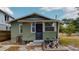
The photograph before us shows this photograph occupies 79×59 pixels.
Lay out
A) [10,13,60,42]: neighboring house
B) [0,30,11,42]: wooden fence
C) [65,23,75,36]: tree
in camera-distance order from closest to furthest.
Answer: [65,23,75,36]: tree, [10,13,60,42]: neighboring house, [0,30,11,42]: wooden fence

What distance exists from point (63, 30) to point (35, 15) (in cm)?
181

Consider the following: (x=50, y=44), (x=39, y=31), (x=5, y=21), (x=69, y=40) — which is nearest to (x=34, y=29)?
(x=39, y=31)

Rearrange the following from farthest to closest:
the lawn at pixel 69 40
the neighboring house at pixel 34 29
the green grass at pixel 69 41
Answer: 1. the neighboring house at pixel 34 29
2. the green grass at pixel 69 41
3. the lawn at pixel 69 40

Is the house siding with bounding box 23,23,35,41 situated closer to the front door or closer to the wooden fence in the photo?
the front door

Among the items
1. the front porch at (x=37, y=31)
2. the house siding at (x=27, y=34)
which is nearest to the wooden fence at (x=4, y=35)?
the front porch at (x=37, y=31)

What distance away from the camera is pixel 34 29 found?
1656 centimetres

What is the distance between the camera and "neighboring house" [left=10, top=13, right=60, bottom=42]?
53.0ft

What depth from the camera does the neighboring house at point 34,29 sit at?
16.2 meters

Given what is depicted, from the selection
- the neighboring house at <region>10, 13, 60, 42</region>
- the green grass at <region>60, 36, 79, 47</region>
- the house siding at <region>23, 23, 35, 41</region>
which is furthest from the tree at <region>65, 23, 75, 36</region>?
the house siding at <region>23, 23, 35, 41</region>

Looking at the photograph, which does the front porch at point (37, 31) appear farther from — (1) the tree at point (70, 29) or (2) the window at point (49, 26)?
(1) the tree at point (70, 29)

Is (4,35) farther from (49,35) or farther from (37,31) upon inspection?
(49,35)
